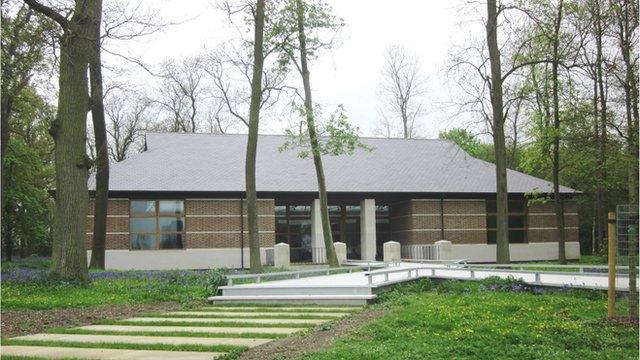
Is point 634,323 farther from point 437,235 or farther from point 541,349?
point 437,235

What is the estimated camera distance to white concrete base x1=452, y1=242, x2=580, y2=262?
33969mm

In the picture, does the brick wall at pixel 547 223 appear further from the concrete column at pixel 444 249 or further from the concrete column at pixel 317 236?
the concrete column at pixel 317 236

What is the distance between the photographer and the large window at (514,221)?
34844 millimetres

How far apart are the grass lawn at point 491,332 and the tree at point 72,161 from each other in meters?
7.98

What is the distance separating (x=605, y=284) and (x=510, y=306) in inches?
151

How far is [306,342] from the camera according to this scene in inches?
354

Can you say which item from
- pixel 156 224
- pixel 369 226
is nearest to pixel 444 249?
pixel 369 226

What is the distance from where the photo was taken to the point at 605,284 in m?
14.0

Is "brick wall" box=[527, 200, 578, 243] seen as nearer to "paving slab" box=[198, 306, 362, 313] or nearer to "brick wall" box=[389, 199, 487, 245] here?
"brick wall" box=[389, 199, 487, 245]

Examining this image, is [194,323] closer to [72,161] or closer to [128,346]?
[128,346]

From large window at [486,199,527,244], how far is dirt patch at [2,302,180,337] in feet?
78.9

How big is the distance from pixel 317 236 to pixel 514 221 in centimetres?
1090

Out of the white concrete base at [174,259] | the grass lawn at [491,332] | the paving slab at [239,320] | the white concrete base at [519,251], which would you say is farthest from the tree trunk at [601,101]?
the paving slab at [239,320]

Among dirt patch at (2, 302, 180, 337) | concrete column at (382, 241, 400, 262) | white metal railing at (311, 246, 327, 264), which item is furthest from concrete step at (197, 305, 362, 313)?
white metal railing at (311, 246, 327, 264)
